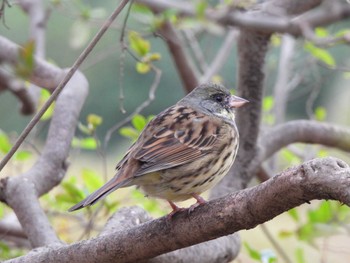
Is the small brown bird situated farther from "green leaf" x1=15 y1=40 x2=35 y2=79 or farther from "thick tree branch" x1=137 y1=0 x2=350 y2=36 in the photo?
"green leaf" x1=15 y1=40 x2=35 y2=79

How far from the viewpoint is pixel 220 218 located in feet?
8.14

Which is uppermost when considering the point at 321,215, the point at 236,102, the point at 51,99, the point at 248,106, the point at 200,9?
the point at 51,99

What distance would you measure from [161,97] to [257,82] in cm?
886

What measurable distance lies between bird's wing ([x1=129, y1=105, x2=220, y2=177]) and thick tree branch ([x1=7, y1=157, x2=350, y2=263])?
0.39m

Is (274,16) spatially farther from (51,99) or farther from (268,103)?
(51,99)

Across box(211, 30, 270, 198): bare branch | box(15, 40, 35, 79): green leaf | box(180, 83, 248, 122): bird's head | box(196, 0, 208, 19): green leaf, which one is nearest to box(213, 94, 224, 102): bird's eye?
box(180, 83, 248, 122): bird's head

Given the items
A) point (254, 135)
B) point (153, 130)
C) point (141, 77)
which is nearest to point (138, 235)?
point (153, 130)

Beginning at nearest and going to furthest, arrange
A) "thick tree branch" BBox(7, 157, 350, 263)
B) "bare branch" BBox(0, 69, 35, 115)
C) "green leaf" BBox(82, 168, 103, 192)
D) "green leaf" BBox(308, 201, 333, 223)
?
"thick tree branch" BBox(7, 157, 350, 263) < "green leaf" BBox(308, 201, 333, 223) < "green leaf" BBox(82, 168, 103, 192) < "bare branch" BBox(0, 69, 35, 115)

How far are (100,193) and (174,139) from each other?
645 millimetres

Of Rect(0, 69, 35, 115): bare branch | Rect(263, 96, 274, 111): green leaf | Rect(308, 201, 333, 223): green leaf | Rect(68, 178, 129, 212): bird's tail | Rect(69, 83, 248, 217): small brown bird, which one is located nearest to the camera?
Rect(68, 178, 129, 212): bird's tail

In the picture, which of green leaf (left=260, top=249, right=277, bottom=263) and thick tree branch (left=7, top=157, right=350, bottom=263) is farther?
green leaf (left=260, top=249, right=277, bottom=263)

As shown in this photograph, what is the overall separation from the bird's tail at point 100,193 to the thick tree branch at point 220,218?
15cm

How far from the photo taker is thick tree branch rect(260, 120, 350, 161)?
445 centimetres

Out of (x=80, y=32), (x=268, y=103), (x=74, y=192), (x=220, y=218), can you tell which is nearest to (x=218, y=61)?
(x=268, y=103)
